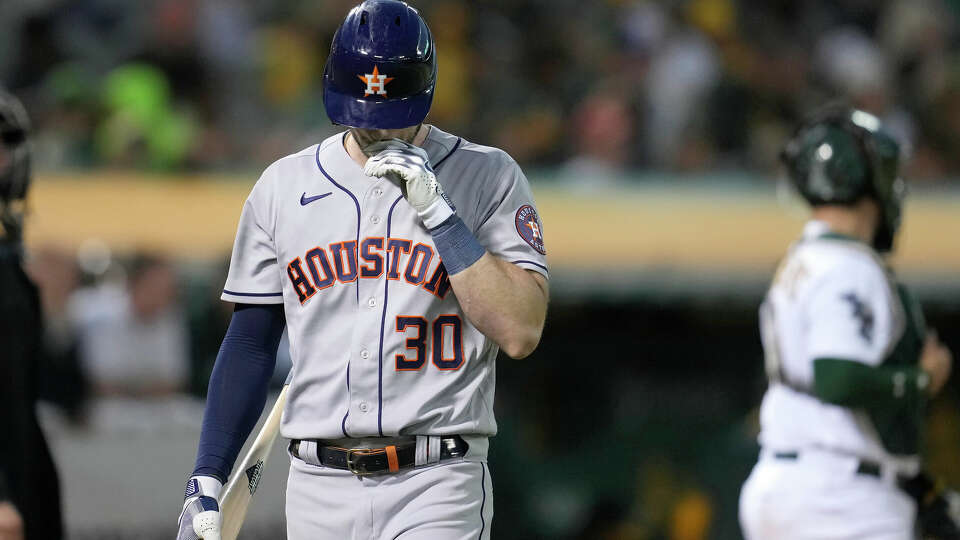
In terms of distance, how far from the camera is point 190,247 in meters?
7.24

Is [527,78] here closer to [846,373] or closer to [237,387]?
[846,373]

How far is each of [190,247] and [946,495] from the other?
4.61 metres

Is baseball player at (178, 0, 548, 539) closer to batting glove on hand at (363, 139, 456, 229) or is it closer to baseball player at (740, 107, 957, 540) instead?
batting glove on hand at (363, 139, 456, 229)

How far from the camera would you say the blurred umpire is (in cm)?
367

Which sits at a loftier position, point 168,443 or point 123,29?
point 123,29

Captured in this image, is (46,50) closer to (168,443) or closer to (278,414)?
(168,443)

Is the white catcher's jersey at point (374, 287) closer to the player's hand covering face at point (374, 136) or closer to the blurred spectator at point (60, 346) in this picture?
the player's hand covering face at point (374, 136)

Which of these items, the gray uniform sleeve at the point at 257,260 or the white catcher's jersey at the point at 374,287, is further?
the gray uniform sleeve at the point at 257,260

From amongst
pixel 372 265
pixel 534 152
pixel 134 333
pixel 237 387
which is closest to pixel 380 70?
pixel 372 265

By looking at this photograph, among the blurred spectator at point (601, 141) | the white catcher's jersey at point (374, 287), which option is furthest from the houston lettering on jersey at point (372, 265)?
the blurred spectator at point (601, 141)

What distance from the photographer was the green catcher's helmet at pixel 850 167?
3684 mm

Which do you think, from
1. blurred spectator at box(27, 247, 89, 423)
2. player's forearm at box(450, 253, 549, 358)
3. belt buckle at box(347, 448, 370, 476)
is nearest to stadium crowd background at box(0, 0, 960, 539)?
blurred spectator at box(27, 247, 89, 423)

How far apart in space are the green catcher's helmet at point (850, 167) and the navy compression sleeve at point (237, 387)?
152 cm

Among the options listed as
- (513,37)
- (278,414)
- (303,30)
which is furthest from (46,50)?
(278,414)
